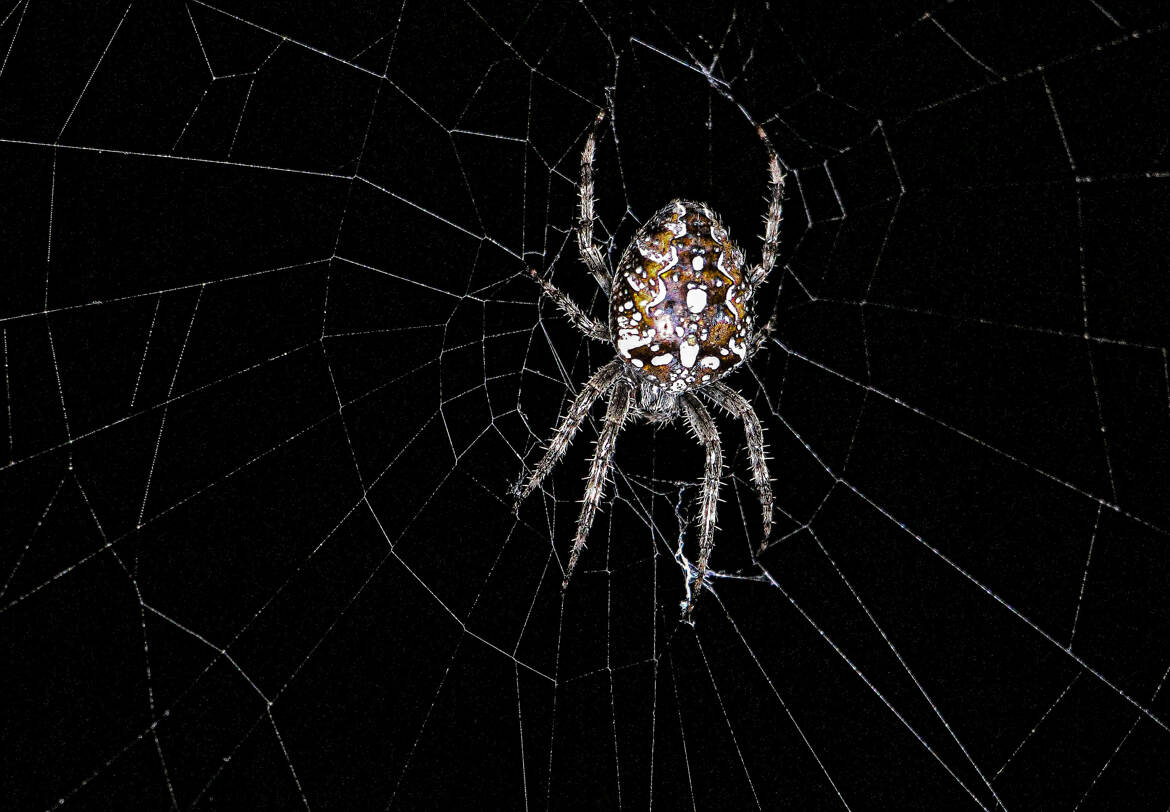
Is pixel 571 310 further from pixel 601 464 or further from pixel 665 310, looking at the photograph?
pixel 601 464

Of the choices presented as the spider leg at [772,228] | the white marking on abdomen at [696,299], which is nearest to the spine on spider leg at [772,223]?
→ the spider leg at [772,228]

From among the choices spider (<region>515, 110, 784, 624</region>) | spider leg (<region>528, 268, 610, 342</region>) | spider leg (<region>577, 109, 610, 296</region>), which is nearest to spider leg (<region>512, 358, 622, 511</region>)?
spider (<region>515, 110, 784, 624</region>)

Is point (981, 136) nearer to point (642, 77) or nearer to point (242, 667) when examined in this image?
point (642, 77)

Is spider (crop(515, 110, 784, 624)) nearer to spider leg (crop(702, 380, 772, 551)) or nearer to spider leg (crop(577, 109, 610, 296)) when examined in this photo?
spider leg (crop(577, 109, 610, 296))

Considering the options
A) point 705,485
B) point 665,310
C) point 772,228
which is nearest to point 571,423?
point 665,310

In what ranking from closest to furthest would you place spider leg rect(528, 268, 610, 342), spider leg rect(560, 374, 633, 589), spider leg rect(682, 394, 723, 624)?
1. spider leg rect(528, 268, 610, 342)
2. spider leg rect(560, 374, 633, 589)
3. spider leg rect(682, 394, 723, 624)
